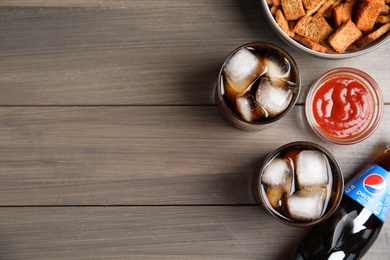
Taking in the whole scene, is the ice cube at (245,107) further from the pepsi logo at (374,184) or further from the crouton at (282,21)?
the pepsi logo at (374,184)

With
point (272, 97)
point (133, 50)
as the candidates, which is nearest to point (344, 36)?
point (272, 97)

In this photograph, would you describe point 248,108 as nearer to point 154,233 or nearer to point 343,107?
point 343,107

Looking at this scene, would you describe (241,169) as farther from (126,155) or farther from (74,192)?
(74,192)

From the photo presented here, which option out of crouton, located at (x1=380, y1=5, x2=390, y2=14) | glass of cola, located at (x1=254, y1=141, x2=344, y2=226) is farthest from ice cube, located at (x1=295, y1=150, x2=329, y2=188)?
crouton, located at (x1=380, y1=5, x2=390, y2=14)

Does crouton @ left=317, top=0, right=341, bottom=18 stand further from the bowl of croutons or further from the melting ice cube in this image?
the melting ice cube

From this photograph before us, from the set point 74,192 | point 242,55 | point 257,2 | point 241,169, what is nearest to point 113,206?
point 74,192
